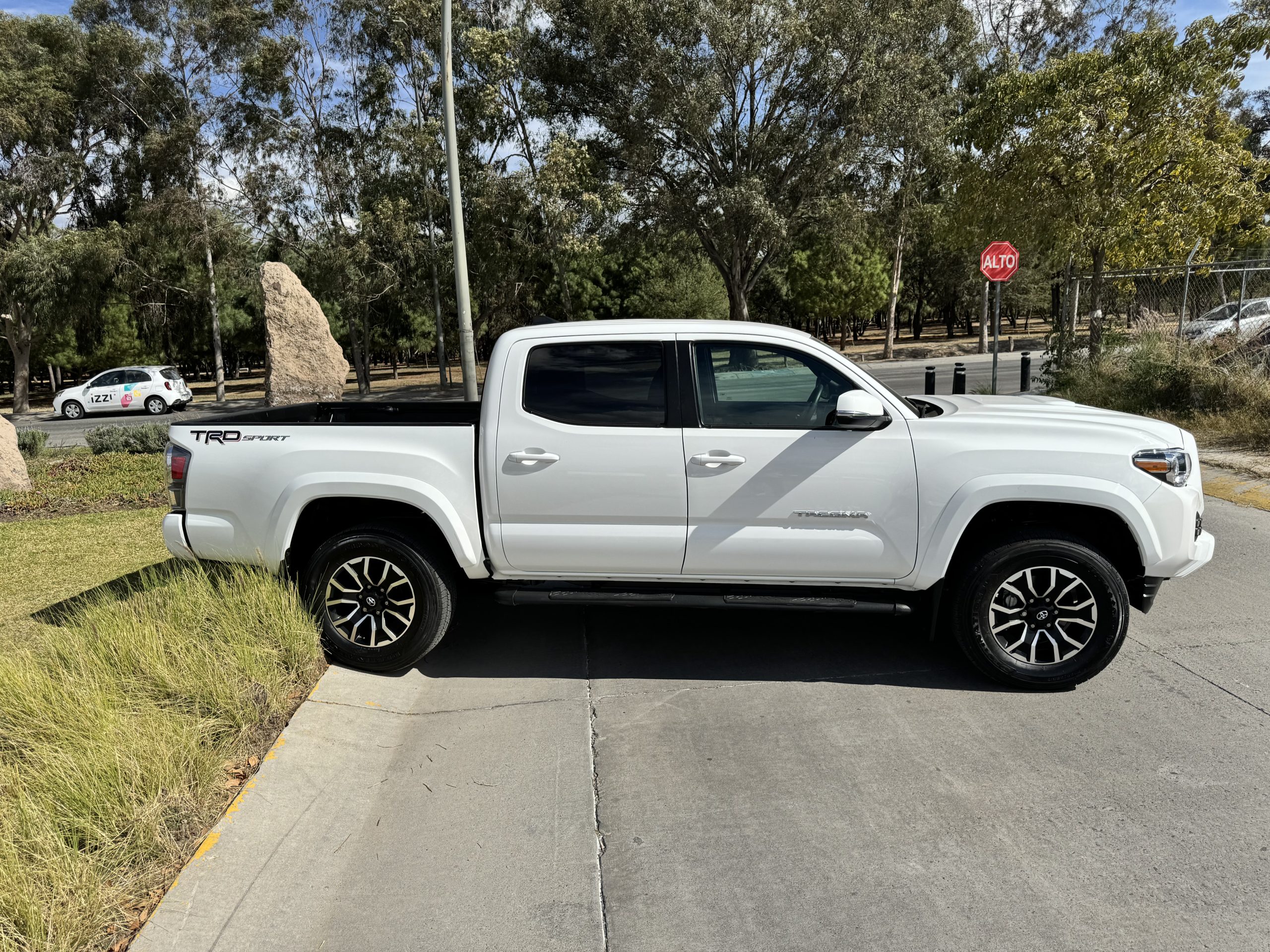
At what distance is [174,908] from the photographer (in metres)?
2.94

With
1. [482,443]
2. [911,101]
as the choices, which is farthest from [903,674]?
[911,101]

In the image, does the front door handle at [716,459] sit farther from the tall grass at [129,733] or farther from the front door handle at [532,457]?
the tall grass at [129,733]

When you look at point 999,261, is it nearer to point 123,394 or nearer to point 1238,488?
point 1238,488

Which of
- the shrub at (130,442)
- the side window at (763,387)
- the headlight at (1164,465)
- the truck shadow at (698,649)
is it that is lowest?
the truck shadow at (698,649)

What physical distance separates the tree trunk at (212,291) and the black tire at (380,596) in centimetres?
3120

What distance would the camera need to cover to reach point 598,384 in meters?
4.79

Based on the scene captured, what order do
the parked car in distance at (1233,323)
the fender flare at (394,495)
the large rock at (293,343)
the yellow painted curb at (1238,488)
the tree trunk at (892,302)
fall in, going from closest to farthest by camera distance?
the fender flare at (394,495) < the yellow painted curb at (1238,488) < the parked car in distance at (1233,323) < the large rock at (293,343) < the tree trunk at (892,302)

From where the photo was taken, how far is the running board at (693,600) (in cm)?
460

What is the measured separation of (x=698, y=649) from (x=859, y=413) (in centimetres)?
185

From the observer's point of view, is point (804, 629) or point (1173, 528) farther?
point (804, 629)

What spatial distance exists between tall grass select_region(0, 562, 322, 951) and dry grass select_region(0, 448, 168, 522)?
4655 millimetres

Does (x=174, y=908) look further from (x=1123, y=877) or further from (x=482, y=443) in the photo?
(x=1123, y=877)

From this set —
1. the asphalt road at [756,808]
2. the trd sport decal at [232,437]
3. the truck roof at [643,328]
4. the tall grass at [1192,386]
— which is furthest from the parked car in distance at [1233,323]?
the trd sport decal at [232,437]

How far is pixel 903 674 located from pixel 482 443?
2590 mm
